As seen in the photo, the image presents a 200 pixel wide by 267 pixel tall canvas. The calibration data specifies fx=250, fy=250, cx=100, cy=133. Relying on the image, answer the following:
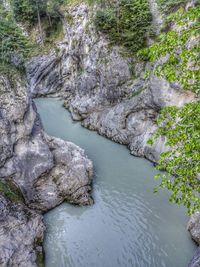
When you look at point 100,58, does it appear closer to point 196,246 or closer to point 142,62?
point 142,62

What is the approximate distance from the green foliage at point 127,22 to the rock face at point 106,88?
0.93 meters

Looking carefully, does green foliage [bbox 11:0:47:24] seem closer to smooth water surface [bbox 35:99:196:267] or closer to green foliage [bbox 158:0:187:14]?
green foliage [bbox 158:0:187:14]

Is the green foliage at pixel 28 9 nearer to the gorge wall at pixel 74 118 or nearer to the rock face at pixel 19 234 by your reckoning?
the gorge wall at pixel 74 118

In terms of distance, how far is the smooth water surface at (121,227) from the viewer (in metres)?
10.4

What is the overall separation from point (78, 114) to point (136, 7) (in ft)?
34.8

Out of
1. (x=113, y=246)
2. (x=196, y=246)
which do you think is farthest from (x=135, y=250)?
(x=196, y=246)

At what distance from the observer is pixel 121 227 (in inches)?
468

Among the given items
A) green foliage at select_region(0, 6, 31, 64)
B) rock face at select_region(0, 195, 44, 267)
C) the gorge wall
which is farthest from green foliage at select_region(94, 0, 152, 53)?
rock face at select_region(0, 195, 44, 267)

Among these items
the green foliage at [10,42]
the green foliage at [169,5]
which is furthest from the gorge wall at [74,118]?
the green foliage at [169,5]

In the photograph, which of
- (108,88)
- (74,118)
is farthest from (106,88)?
(74,118)

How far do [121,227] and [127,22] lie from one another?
16842mm

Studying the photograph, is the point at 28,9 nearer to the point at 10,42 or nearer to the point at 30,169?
the point at 10,42

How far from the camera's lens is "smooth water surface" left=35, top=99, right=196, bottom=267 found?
10352 mm

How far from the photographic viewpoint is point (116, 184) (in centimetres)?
1506
